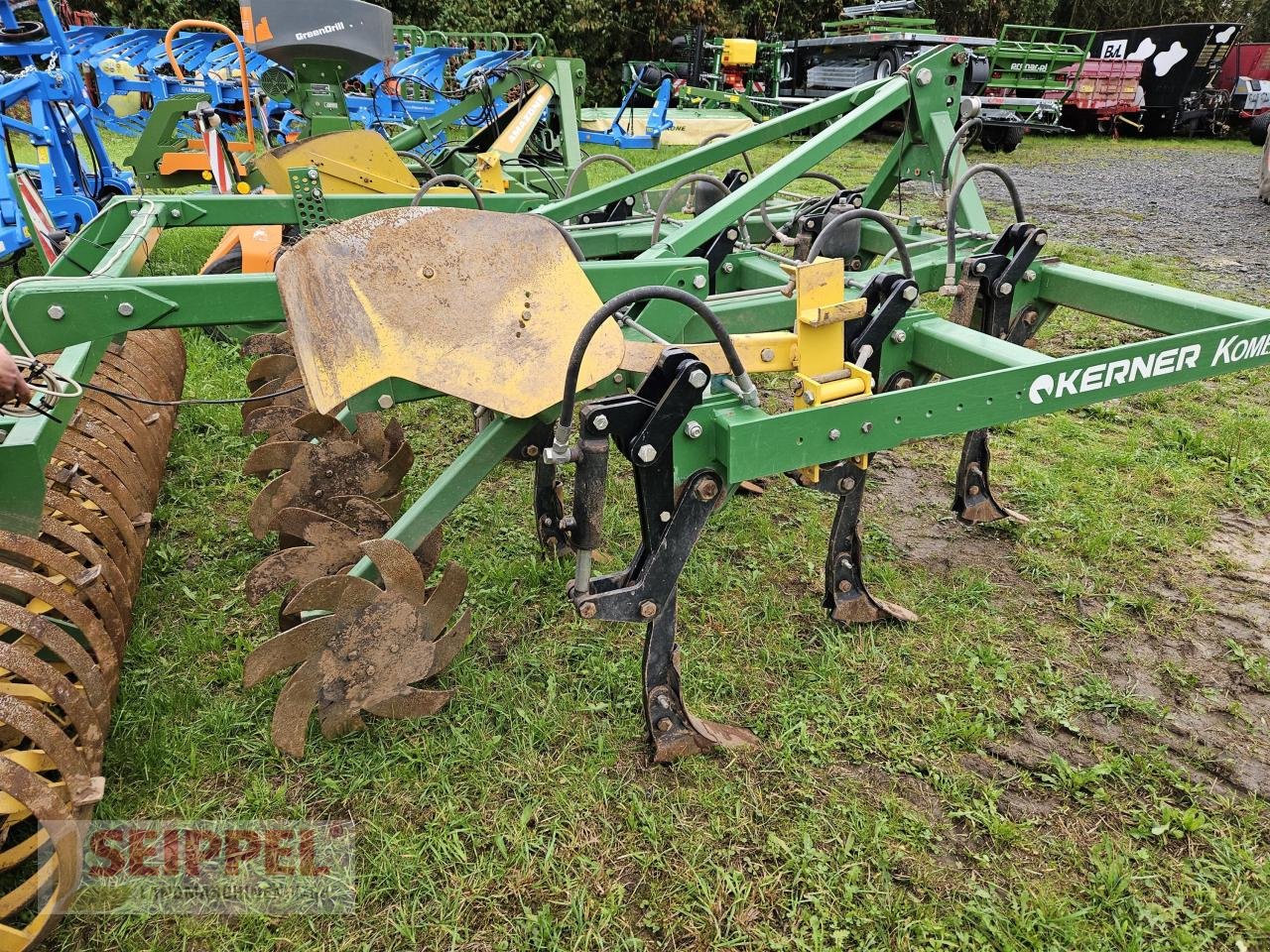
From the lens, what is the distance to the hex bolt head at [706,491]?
2.30m

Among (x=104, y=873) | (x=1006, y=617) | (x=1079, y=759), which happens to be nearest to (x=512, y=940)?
(x=104, y=873)

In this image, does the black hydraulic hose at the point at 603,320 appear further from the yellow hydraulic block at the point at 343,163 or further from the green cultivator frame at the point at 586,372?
the yellow hydraulic block at the point at 343,163

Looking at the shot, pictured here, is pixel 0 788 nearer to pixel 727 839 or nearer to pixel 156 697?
pixel 156 697

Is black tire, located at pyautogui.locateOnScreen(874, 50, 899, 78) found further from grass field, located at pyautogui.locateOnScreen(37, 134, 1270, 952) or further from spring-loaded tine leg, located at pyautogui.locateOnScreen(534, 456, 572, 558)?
spring-loaded tine leg, located at pyautogui.locateOnScreen(534, 456, 572, 558)

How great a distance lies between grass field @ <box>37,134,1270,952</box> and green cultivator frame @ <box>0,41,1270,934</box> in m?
0.21

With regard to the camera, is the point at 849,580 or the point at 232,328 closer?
the point at 849,580

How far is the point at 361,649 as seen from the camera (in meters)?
2.56

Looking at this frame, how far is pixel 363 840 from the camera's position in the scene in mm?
2348

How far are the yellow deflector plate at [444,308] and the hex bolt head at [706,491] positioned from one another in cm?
Result: 42

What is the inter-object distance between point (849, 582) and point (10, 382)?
2.63 m

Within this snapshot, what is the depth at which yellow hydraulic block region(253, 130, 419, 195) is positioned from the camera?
4.88 meters

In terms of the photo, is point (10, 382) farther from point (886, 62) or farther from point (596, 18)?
point (596, 18)

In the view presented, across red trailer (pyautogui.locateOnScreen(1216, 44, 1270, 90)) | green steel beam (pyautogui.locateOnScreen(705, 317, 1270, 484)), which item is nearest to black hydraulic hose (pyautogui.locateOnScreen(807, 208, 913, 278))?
green steel beam (pyautogui.locateOnScreen(705, 317, 1270, 484))

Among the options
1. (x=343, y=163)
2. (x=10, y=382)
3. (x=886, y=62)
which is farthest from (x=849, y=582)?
(x=886, y=62)
